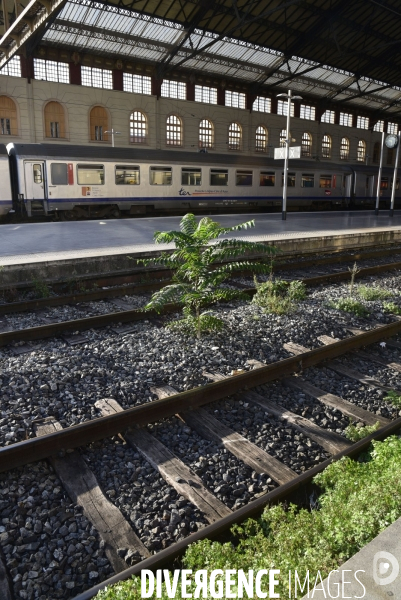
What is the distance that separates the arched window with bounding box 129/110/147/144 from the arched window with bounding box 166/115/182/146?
1830 mm

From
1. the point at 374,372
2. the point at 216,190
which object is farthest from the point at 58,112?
the point at 374,372

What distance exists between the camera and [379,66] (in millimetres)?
35844

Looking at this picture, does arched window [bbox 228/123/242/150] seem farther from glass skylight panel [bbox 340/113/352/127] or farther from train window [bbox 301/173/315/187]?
glass skylight panel [bbox 340/113/352/127]

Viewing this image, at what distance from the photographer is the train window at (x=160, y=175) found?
21.4 m

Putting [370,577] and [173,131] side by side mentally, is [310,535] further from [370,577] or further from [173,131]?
[173,131]

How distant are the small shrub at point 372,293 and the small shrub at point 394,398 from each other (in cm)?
362

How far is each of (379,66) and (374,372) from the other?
37599 mm

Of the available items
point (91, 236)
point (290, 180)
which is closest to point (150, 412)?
point (91, 236)

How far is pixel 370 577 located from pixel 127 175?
2011cm

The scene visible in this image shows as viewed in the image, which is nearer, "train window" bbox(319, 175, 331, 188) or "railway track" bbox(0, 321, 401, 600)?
"railway track" bbox(0, 321, 401, 600)

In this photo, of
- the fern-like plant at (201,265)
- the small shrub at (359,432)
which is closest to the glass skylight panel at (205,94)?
the fern-like plant at (201,265)

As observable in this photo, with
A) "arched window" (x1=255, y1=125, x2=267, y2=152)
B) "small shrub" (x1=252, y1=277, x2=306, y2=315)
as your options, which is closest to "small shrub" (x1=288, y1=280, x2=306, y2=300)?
"small shrub" (x1=252, y1=277, x2=306, y2=315)

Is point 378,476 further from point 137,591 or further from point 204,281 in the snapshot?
point 204,281

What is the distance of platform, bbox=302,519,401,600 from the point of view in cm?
188
